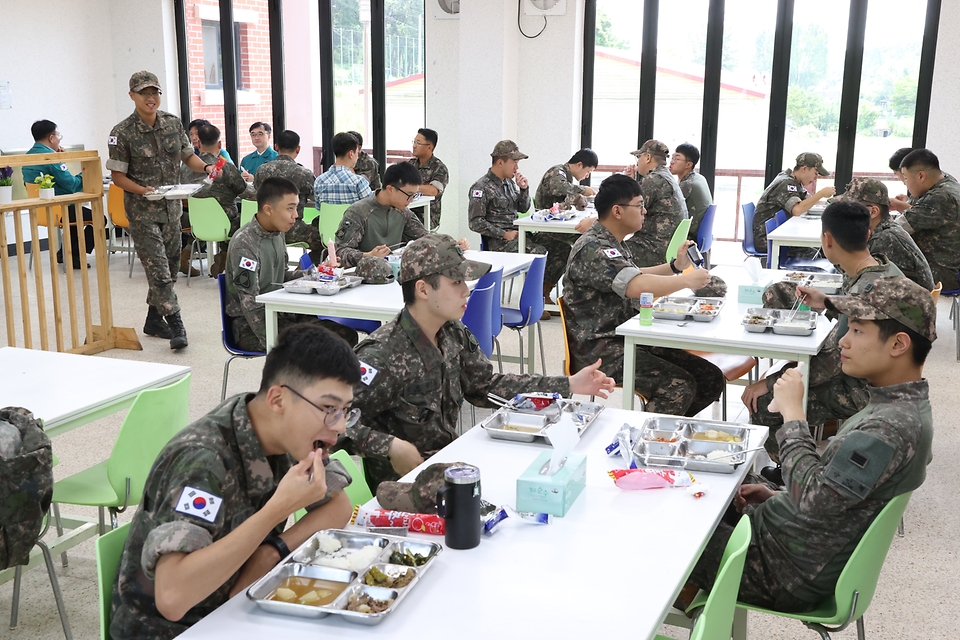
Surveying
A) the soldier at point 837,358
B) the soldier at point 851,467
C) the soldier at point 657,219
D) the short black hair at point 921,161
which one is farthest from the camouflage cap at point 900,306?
the soldier at point 657,219

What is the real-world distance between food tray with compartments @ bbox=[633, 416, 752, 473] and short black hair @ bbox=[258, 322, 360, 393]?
36.4 inches

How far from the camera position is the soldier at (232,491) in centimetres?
161

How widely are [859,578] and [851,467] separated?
26 centimetres

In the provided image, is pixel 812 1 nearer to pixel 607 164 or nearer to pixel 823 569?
pixel 607 164

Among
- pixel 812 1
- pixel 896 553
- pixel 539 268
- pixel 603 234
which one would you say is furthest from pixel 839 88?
pixel 896 553

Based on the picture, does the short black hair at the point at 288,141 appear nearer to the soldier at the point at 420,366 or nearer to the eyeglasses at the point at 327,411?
the soldier at the point at 420,366

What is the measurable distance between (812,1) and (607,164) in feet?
8.25

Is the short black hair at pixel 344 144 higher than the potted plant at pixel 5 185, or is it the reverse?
the short black hair at pixel 344 144

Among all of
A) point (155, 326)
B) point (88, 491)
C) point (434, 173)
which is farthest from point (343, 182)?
point (88, 491)

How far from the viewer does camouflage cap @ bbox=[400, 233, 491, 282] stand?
2701mm

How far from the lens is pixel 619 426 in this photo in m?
2.69

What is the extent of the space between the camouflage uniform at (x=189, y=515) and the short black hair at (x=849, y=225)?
2734mm

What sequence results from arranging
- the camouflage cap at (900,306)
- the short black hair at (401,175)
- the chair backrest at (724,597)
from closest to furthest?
the chair backrest at (724,597)
the camouflage cap at (900,306)
the short black hair at (401,175)

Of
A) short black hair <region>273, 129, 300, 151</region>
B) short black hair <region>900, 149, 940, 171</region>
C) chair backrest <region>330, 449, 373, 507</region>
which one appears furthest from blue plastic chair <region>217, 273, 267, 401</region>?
short black hair <region>900, 149, 940, 171</region>
